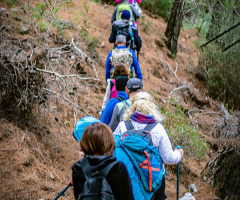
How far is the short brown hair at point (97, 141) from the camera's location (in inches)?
89.5

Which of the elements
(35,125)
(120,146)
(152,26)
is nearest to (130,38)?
(35,125)

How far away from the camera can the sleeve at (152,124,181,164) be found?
3.00 m

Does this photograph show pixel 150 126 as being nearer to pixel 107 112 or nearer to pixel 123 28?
pixel 107 112

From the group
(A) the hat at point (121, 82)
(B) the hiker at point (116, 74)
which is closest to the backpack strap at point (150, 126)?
(A) the hat at point (121, 82)

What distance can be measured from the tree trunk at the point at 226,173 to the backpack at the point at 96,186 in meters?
3.75

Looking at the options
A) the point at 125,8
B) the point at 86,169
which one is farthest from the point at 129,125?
the point at 125,8

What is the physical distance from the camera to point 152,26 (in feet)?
43.9

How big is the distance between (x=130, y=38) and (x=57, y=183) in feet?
13.3

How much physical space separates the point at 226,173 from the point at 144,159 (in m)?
3.32

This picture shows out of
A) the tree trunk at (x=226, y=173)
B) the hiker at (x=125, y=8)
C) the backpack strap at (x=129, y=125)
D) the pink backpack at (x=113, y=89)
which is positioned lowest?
the tree trunk at (x=226, y=173)

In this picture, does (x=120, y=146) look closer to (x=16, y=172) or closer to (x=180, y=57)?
(x=16, y=172)

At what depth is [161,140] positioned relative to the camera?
119 inches

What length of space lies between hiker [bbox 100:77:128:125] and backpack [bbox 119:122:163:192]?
1446 millimetres

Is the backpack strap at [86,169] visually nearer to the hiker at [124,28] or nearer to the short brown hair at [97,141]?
the short brown hair at [97,141]
